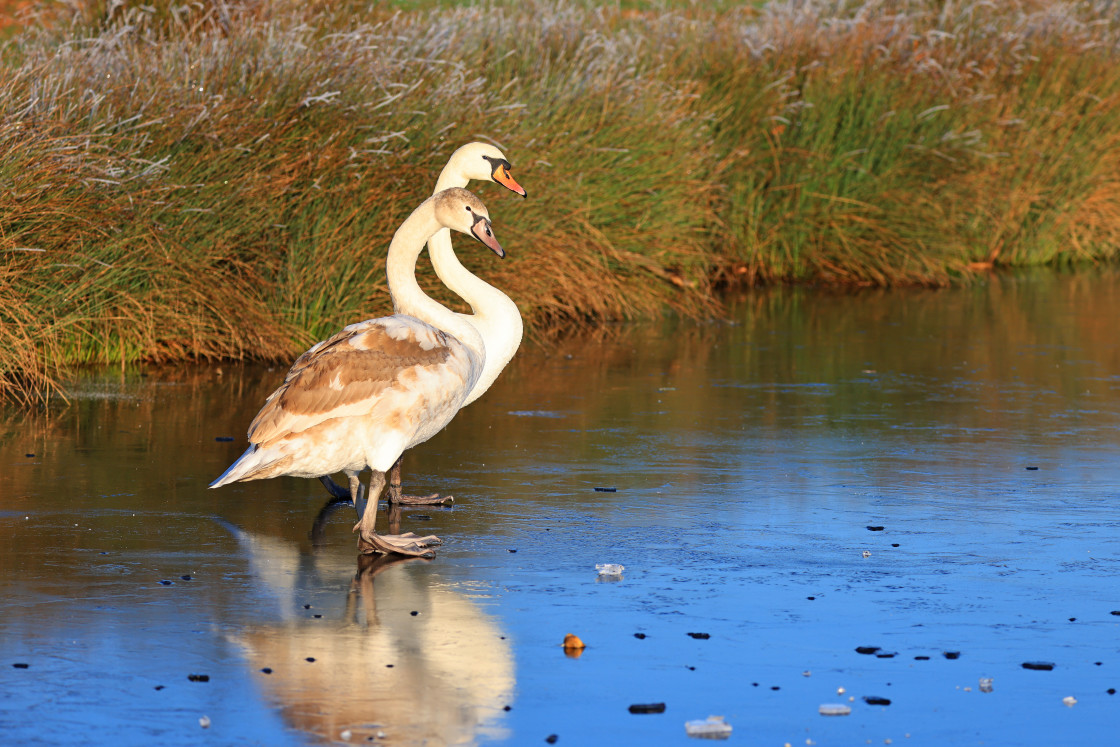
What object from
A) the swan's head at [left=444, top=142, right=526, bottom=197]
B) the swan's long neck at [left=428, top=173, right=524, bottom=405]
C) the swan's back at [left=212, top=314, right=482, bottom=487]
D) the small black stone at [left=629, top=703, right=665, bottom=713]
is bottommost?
the small black stone at [left=629, top=703, right=665, bottom=713]

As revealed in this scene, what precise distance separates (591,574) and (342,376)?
55.3 inches

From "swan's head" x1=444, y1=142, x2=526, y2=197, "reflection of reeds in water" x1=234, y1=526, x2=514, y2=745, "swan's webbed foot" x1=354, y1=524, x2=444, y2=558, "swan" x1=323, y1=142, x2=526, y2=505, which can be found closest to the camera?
"reflection of reeds in water" x1=234, y1=526, x2=514, y2=745

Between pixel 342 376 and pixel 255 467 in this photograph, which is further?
pixel 342 376

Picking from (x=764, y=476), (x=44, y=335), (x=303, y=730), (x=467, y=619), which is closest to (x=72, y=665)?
(x=303, y=730)

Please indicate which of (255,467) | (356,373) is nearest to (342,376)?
(356,373)

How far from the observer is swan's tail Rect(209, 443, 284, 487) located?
6934 millimetres

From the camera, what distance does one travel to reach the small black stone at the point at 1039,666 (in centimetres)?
541

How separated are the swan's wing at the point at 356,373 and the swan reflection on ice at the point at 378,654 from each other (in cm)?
59

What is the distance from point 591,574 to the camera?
6609 millimetres

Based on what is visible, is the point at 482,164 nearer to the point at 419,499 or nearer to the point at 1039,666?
the point at 419,499

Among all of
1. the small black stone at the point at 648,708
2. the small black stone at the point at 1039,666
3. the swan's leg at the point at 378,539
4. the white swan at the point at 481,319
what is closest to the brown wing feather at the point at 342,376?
the swan's leg at the point at 378,539

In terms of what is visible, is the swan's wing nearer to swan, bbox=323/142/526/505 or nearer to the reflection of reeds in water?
swan, bbox=323/142/526/505

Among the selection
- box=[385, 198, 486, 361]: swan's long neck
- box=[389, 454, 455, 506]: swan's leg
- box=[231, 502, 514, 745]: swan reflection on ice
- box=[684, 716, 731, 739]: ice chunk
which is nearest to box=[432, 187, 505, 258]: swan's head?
box=[385, 198, 486, 361]: swan's long neck

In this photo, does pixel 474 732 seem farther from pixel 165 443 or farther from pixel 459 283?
pixel 165 443
